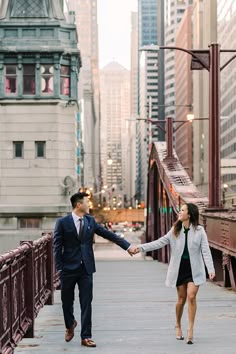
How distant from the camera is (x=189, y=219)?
28.0 feet

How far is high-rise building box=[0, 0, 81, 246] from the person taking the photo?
3947cm

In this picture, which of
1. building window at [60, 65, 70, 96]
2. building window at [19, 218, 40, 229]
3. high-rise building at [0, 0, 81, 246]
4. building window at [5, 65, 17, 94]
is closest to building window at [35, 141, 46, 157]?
high-rise building at [0, 0, 81, 246]

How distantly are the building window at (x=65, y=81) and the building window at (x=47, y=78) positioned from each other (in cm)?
60

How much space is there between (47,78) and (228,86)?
72.9 meters

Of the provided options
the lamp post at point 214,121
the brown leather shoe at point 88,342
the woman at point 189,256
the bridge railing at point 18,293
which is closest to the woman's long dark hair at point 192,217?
the woman at point 189,256

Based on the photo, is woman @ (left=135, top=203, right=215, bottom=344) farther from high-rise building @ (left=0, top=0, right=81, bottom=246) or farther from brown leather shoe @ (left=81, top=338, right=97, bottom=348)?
high-rise building @ (left=0, top=0, right=81, bottom=246)

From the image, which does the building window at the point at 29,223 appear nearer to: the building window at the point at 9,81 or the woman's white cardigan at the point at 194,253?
the building window at the point at 9,81

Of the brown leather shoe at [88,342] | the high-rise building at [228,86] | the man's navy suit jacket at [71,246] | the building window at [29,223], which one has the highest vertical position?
the high-rise building at [228,86]

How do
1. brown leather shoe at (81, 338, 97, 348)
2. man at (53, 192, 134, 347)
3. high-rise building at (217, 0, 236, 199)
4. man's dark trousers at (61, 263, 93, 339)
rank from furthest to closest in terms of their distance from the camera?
high-rise building at (217, 0, 236, 199) → man at (53, 192, 134, 347) → man's dark trousers at (61, 263, 93, 339) → brown leather shoe at (81, 338, 97, 348)

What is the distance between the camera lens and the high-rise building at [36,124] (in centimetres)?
3947

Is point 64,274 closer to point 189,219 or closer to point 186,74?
point 189,219

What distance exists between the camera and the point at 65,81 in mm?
40469

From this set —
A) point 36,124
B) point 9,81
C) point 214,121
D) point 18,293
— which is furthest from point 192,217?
point 9,81

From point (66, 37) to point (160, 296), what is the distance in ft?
95.1
